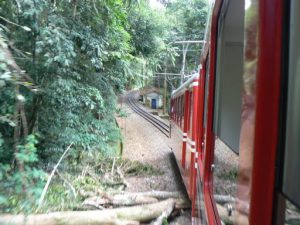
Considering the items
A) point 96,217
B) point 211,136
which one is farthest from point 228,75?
point 96,217

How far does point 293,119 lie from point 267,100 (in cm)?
8

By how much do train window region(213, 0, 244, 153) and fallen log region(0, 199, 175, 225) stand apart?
10.4 feet

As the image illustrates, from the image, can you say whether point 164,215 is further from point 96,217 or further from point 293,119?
point 293,119

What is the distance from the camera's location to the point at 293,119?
697mm

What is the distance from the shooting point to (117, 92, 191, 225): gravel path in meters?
7.84

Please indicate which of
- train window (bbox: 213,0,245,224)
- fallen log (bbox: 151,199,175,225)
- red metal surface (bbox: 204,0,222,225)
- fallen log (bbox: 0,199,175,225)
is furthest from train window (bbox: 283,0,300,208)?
fallen log (bbox: 151,199,175,225)

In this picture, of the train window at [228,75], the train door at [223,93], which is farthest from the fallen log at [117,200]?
the train window at [228,75]

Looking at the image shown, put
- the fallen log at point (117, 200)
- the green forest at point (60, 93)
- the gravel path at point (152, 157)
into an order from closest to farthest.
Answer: the green forest at point (60, 93) → the fallen log at point (117, 200) → the gravel path at point (152, 157)

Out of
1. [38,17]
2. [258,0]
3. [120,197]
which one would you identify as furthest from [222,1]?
[120,197]

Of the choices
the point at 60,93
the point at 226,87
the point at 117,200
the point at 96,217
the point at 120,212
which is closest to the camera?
the point at 226,87

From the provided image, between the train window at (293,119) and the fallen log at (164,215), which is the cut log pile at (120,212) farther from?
the train window at (293,119)

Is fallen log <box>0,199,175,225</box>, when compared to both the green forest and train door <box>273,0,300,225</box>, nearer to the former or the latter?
the green forest

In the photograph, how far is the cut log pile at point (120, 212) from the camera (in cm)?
454

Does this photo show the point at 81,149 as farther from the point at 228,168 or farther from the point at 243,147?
the point at 243,147
